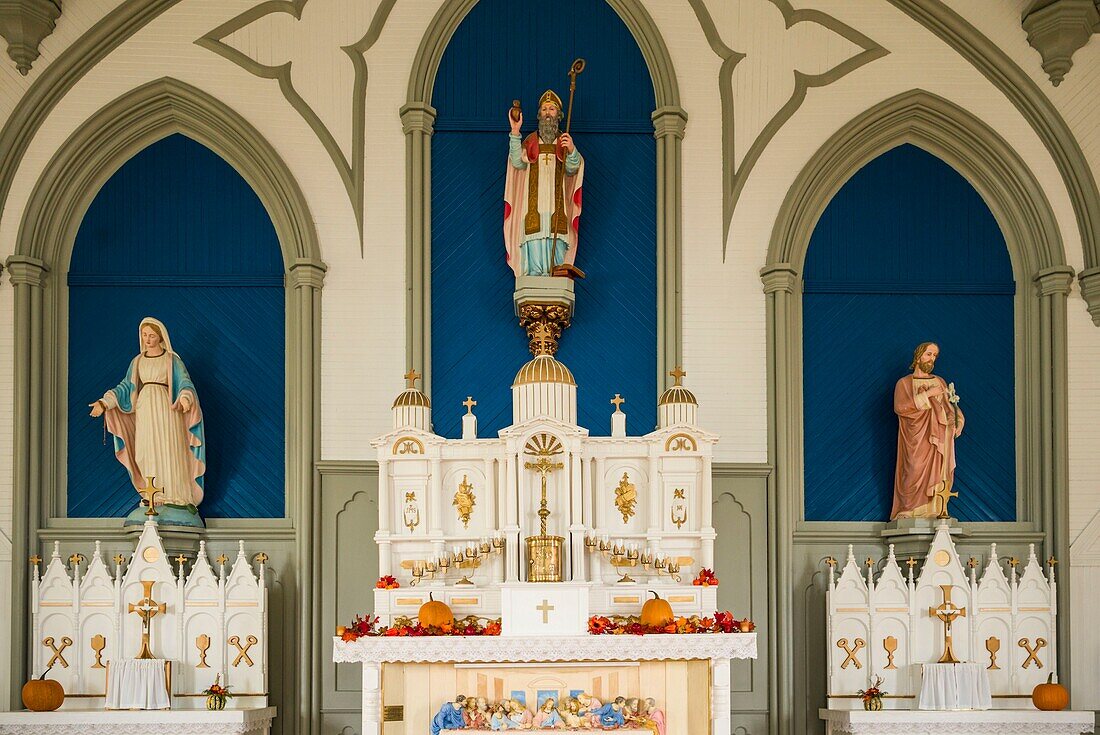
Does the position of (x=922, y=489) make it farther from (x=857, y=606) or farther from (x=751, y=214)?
(x=751, y=214)

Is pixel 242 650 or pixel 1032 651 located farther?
pixel 1032 651

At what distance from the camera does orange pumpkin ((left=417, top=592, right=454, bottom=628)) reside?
10.7 m

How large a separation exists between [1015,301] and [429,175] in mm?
5004

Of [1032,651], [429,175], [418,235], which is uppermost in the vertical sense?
[429,175]

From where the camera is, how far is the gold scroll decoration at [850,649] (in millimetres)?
11914

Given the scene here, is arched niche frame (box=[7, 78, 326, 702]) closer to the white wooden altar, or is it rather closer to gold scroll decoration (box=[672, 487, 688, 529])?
the white wooden altar

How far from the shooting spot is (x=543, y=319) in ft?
40.9

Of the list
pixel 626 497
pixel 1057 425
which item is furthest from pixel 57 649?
pixel 1057 425

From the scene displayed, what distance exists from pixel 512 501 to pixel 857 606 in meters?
2.87

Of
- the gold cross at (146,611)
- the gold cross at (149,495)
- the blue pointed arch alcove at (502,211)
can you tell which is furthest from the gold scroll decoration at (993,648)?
the gold cross at (149,495)

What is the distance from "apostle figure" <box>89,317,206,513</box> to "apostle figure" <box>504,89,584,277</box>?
2813 mm

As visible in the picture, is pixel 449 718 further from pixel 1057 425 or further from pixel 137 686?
pixel 1057 425

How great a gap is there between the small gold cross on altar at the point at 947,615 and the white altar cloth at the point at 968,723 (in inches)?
18.8

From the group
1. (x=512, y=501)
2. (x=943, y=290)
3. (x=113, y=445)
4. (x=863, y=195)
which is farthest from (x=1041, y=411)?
(x=113, y=445)
